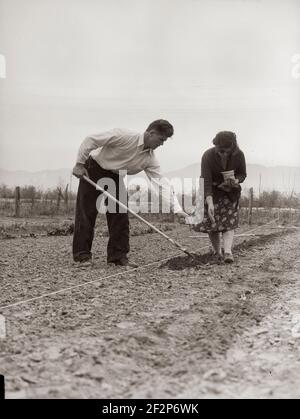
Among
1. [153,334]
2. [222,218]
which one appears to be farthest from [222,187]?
[153,334]

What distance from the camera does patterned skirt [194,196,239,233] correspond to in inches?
201

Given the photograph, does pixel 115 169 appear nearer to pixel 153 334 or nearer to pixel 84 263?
pixel 84 263

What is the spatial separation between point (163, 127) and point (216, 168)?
0.84 meters

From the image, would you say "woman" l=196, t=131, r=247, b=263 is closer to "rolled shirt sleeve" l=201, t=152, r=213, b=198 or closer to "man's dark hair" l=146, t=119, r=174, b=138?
"rolled shirt sleeve" l=201, t=152, r=213, b=198

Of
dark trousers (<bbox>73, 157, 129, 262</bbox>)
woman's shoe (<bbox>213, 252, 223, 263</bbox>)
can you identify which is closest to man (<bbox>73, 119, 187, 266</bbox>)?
dark trousers (<bbox>73, 157, 129, 262</bbox>)

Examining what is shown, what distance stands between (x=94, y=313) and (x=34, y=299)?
1.95 ft

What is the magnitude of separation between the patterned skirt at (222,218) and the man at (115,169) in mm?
482

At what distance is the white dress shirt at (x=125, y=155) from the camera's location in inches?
181

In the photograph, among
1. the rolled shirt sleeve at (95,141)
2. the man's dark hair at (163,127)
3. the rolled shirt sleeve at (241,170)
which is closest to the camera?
the man's dark hair at (163,127)

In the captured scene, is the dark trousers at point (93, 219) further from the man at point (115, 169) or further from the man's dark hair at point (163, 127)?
the man's dark hair at point (163, 127)

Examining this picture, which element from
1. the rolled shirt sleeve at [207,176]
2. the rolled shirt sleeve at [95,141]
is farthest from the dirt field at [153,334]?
the rolled shirt sleeve at [95,141]

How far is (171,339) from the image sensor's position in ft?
8.23
